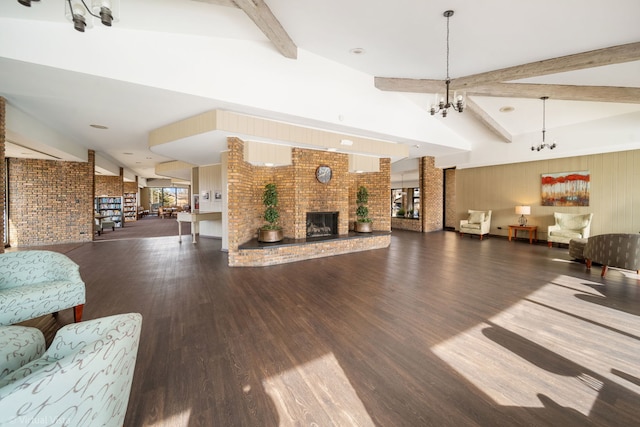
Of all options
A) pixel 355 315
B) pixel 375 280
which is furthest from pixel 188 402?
pixel 375 280

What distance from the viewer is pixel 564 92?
571 cm

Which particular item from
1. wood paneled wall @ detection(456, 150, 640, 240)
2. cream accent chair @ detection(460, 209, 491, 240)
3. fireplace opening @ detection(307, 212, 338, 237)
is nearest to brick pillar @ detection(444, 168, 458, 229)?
wood paneled wall @ detection(456, 150, 640, 240)

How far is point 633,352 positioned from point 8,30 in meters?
7.39

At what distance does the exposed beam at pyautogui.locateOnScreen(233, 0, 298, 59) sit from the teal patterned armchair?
3845 mm

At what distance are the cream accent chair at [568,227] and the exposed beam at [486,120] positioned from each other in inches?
114

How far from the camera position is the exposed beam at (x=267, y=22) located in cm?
327

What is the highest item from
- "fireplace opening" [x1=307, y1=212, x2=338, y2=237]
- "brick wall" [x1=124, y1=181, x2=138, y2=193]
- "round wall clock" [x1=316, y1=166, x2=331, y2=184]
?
"brick wall" [x1=124, y1=181, x2=138, y2=193]

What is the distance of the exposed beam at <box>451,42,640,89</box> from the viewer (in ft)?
13.0

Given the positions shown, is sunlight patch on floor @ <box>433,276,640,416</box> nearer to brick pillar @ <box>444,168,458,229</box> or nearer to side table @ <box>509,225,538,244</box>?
side table @ <box>509,225,538,244</box>

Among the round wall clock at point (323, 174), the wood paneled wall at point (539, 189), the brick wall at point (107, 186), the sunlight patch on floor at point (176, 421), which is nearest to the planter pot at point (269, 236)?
the round wall clock at point (323, 174)

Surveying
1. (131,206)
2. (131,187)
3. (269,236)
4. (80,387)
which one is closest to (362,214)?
(269,236)

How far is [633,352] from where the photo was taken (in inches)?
92.6

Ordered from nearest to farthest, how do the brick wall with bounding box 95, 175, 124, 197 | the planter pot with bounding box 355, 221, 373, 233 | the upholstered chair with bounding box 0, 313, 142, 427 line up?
the upholstered chair with bounding box 0, 313, 142, 427
the planter pot with bounding box 355, 221, 373, 233
the brick wall with bounding box 95, 175, 124, 197

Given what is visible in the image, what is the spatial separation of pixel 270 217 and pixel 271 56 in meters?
3.26
